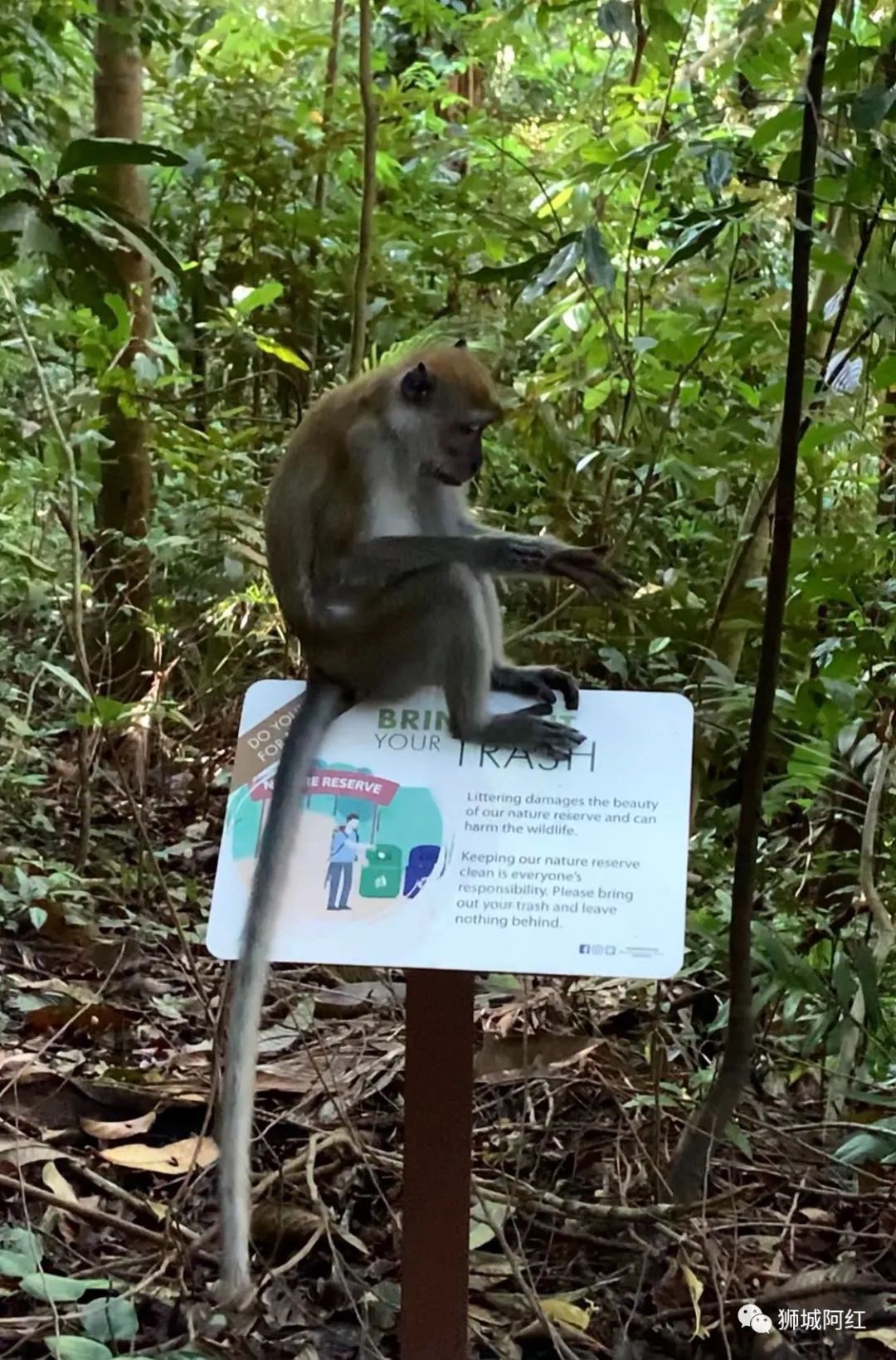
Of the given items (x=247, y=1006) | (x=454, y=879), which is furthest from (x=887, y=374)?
(x=247, y=1006)

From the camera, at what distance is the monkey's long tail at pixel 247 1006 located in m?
2.02

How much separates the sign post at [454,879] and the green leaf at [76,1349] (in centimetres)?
52

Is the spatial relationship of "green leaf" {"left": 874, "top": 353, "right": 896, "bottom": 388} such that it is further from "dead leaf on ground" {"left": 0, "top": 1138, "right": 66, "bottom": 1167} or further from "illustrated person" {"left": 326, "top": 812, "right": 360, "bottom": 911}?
"dead leaf on ground" {"left": 0, "top": 1138, "right": 66, "bottom": 1167}

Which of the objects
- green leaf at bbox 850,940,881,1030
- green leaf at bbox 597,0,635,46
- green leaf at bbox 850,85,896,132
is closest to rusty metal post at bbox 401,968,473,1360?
green leaf at bbox 850,940,881,1030

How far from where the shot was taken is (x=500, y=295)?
601cm

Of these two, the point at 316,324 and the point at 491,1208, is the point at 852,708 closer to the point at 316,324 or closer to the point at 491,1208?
the point at 491,1208

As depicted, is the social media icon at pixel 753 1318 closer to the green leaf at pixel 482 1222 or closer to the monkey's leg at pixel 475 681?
the green leaf at pixel 482 1222

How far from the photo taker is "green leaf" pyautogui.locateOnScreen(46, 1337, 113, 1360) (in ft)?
7.17

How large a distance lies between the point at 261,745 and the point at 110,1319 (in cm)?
113

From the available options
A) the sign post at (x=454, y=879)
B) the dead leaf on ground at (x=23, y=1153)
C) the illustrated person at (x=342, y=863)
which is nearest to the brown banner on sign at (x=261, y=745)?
the sign post at (x=454, y=879)

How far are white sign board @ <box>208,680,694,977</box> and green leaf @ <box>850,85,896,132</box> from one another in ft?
3.01

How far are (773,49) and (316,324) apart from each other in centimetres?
286

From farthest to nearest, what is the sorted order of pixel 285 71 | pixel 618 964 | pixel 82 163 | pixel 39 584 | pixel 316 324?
pixel 285 71 → pixel 316 324 → pixel 39 584 → pixel 82 163 → pixel 618 964

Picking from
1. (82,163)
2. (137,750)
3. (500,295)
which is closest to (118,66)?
(500,295)
